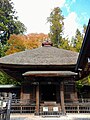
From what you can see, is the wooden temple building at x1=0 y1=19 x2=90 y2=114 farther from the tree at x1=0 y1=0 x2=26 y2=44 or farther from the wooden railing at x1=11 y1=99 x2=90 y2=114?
the tree at x1=0 y1=0 x2=26 y2=44

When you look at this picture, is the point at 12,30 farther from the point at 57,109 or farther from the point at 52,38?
the point at 57,109

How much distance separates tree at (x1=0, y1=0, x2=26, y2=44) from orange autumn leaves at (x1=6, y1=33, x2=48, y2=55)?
646 cm

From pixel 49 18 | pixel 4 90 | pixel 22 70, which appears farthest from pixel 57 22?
pixel 22 70

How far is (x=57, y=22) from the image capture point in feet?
99.1

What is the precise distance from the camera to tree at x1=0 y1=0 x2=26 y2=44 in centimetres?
3616

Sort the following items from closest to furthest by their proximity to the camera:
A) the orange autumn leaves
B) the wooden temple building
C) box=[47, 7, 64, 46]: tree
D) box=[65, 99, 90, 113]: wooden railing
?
the wooden temple building < box=[65, 99, 90, 113]: wooden railing < the orange autumn leaves < box=[47, 7, 64, 46]: tree

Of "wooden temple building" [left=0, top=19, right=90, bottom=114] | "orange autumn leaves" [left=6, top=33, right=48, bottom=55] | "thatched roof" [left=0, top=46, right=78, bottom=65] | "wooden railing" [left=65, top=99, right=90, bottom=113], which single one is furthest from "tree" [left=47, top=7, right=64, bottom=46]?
"wooden railing" [left=65, top=99, right=90, bottom=113]

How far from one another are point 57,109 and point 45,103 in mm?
1025

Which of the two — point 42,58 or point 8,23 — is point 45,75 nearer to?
point 42,58

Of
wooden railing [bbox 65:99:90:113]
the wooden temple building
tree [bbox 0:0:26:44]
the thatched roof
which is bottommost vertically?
wooden railing [bbox 65:99:90:113]

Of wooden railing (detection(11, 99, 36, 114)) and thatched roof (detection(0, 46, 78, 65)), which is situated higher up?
thatched roof (detection(0, 46, 78, 65))

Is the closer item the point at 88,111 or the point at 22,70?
the point at 88,111

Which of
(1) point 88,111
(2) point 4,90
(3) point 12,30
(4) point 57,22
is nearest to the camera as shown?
(1) point 88,111

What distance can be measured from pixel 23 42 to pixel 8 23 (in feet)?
34.4
